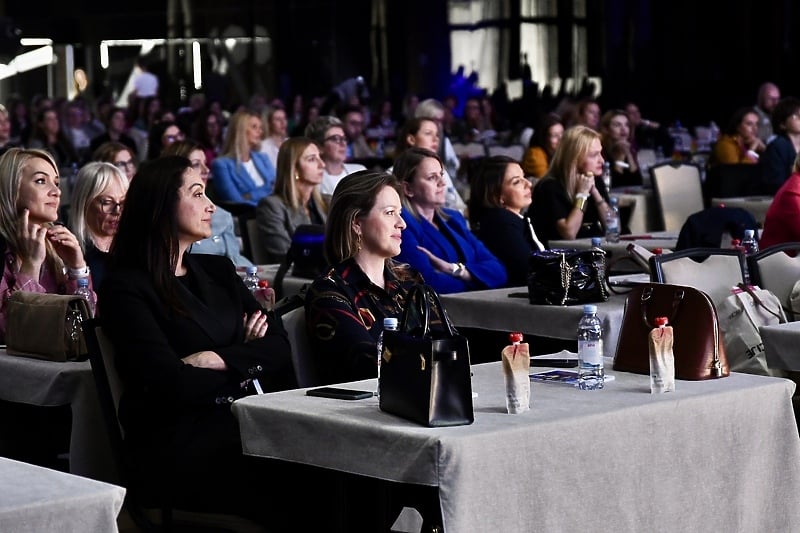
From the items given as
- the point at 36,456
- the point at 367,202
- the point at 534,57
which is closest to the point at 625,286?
the point at 367,202

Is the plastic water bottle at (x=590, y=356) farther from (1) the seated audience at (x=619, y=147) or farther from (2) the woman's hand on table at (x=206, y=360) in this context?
(1) the seated audience at (x=619, y=147)

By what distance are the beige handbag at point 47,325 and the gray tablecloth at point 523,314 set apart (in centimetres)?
159

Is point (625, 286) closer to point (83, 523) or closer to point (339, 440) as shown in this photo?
point (339, 440)

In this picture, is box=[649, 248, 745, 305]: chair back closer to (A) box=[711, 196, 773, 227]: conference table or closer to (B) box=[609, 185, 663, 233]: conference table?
(A) box=[711, 196, 773, 227]: conference table

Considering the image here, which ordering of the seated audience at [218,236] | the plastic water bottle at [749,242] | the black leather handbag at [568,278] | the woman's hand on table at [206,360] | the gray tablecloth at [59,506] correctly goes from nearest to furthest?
the gray tablecloth at [59,506] → the woman's hand on table at [206,360] → the black leather handbag at [568,278] → the plastic water bottle at [749,242] → the seated audience at [218,236]

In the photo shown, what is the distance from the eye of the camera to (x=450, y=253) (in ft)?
19.7

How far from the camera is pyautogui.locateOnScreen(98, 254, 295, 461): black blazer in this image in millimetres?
3781

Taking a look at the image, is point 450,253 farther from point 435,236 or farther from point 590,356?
point 590,356

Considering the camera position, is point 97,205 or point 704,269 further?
point 97,205

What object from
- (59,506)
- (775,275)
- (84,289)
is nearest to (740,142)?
(775,275)

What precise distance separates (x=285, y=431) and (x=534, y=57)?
15010 mm

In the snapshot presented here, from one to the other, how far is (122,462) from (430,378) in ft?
3.44

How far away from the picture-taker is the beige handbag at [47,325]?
13.8 feet

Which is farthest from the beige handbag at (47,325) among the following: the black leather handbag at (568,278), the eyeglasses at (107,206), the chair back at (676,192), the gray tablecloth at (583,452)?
the chair back at (676,192)
